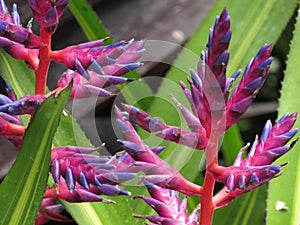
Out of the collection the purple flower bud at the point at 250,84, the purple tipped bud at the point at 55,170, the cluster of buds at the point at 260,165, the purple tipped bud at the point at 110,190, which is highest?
the purple flower bud at the point at 250,84

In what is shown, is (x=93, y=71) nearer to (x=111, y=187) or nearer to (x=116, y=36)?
(x=111, y=187)

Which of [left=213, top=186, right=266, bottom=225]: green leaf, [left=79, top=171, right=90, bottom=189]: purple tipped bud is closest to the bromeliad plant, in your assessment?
[left=79, top=171, right=90, bottom=189]: purple tipped bud

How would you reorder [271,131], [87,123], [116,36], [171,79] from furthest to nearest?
[116,36] < [87,123] < [171,79] < [271,131]

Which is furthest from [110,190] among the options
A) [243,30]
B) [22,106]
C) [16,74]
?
[243,30]

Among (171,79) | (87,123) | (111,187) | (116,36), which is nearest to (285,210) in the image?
(171,79)

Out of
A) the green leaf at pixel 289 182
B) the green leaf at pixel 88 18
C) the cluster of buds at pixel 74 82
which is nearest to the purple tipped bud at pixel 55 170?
the cluster of buds at pixel 74 82

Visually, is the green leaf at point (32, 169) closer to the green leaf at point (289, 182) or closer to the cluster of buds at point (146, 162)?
the cluster of buds at point (146, 162)

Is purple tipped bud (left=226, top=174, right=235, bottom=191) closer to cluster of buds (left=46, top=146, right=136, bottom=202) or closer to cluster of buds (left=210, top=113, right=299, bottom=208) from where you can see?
cluster of buds (left=210, top=113, right=299, bottom=208)
